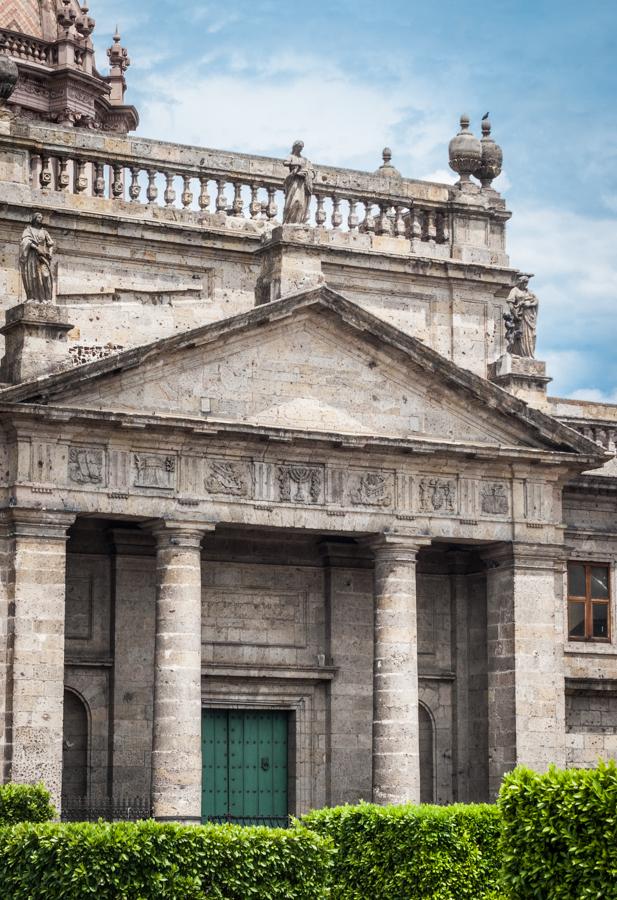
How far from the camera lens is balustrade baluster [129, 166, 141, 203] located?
40.7 m

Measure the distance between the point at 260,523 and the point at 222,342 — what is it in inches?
130

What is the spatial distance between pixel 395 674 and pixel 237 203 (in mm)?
10257

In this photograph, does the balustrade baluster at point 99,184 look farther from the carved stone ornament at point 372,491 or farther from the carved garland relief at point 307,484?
the carved stone ornament at point 372,491

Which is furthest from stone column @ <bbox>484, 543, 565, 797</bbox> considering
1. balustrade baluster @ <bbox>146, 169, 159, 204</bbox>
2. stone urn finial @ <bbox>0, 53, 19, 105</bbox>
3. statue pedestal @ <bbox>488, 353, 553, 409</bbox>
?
stone urn finial @ <bbox>0, 53, 19, 105</bbox>

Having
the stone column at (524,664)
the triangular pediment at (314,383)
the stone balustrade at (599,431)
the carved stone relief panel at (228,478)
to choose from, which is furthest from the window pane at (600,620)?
the carved stone relief panel at (228,478)

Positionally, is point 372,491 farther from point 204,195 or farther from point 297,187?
point 204,195

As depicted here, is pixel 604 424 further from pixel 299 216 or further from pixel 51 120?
pixel 51 120

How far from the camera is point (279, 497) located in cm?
3725

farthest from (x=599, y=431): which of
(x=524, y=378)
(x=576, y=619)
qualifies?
(x=576, y=619)

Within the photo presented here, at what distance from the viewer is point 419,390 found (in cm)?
3866

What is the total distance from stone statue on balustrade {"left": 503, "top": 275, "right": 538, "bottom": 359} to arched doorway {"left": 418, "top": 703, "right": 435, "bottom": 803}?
7295mm

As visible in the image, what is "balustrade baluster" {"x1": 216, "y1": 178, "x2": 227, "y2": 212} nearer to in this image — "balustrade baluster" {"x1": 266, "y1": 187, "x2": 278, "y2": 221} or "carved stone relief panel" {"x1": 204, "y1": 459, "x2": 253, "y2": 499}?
"balustrade baluster" {"x1": 266, "y1": 187, "x2": 278, "y2": 221}

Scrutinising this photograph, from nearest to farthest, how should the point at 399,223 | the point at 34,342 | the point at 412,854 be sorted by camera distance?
the point at 412,854
the point at 34,342
the point at 399,223

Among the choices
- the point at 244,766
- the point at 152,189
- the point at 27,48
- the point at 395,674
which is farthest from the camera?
the point at 27,48
